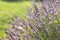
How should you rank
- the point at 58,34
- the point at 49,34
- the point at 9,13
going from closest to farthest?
the point at 58,34 → the point at 49,34 → the point at 9,13

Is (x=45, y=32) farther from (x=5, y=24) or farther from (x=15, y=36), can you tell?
(x=5, y=24)

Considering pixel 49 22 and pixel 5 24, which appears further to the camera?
pixel 5 24

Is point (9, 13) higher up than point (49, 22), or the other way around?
point (49, 22)

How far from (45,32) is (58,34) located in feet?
0.68

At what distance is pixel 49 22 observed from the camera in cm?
338

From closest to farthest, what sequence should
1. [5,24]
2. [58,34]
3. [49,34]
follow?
1. [58,34]
2. [49,34]
3. [5,24]

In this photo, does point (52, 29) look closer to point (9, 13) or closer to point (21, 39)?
point (21, 39)

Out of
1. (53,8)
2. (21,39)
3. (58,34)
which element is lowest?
(21,39)

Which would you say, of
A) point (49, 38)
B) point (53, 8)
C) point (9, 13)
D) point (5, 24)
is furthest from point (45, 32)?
point (9, 13)

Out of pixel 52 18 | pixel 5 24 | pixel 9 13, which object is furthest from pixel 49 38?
pixel 9 13

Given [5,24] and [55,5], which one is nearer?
[55,5]

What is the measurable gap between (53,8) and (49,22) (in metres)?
0.21

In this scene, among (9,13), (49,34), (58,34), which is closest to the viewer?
(58,34)

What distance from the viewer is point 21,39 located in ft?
11.1
